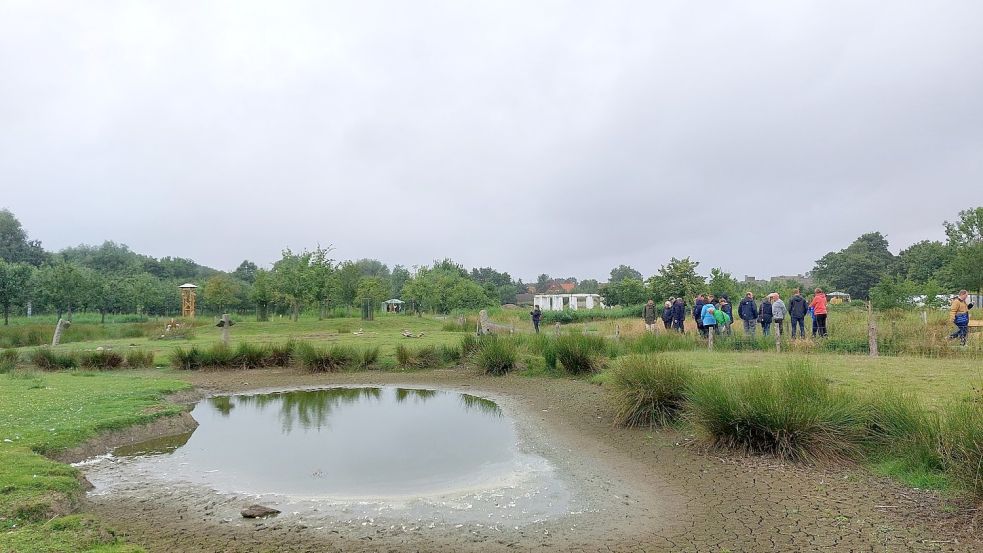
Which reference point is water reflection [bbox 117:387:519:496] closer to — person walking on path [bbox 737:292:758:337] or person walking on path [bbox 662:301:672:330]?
person walking on path [bbox 737:292:758:337]

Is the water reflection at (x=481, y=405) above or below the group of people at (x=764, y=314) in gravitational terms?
below

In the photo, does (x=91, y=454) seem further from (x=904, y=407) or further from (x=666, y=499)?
(x=904, y=407)

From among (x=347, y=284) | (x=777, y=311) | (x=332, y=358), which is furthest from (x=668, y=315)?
(x=347, y=284)

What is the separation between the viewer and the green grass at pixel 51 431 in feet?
17.6

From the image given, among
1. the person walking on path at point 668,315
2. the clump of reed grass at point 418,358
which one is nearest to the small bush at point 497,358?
the clump of reed grass at point 418,358

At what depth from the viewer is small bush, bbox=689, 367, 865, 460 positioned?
25.8 ft

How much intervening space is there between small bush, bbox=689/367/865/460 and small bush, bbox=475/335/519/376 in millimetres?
9343

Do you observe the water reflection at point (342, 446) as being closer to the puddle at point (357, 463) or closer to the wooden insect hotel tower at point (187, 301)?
the puddle at point (357, 463)

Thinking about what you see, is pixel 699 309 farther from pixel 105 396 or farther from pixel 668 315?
pixel 105 396

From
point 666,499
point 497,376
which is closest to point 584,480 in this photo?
point 666,499

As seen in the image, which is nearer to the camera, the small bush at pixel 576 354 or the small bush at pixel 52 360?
the small bush at pixel 576 354

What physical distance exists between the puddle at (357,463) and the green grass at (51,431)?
28.0 inches

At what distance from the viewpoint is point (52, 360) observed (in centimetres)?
1883

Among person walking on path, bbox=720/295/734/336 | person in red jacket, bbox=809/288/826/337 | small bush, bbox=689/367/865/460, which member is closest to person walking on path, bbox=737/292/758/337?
person walking on path, bbox=720/295/734/336
